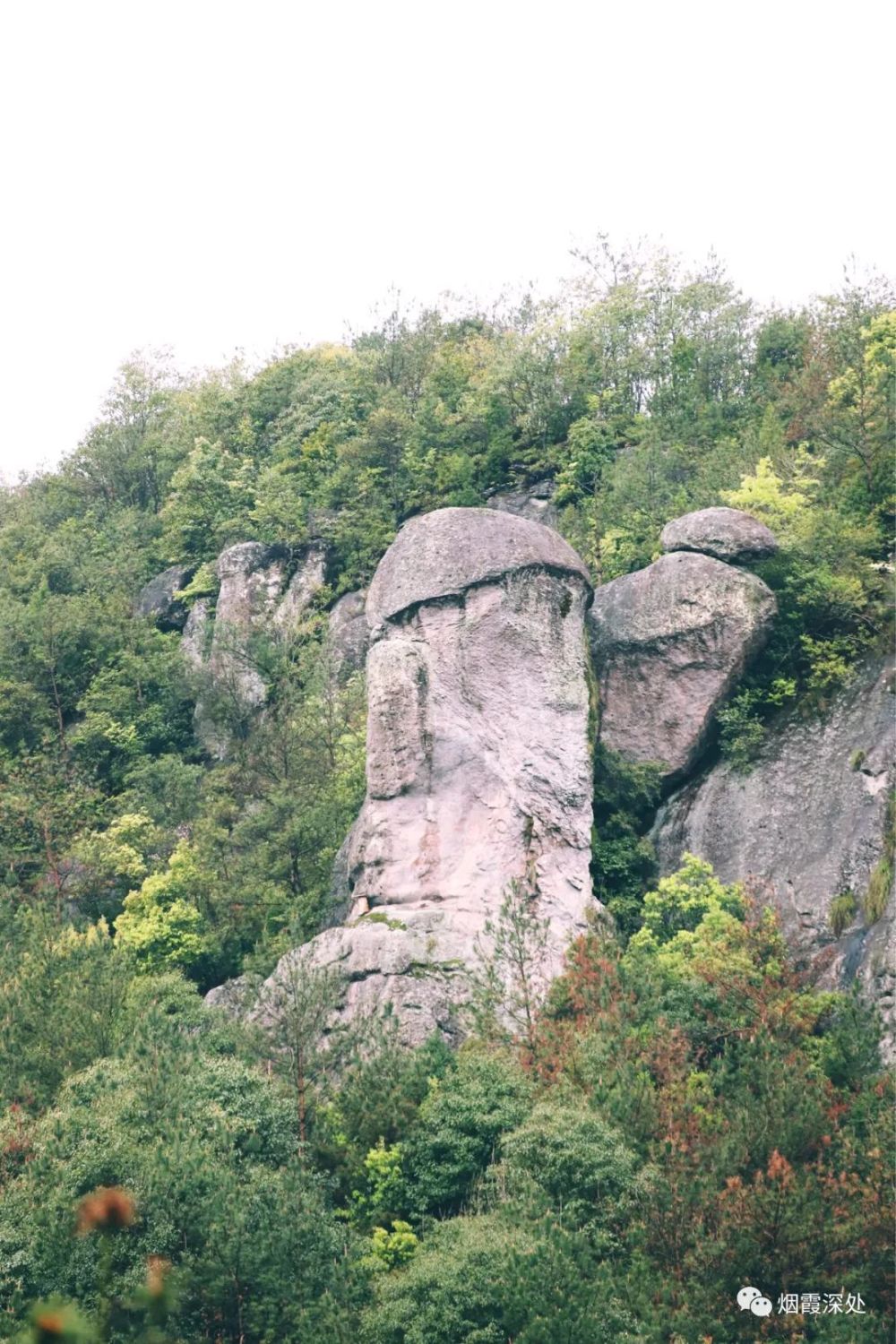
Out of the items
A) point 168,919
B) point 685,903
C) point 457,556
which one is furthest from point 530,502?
point 685,903

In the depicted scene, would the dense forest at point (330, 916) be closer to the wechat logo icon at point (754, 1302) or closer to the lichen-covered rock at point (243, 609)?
the wechat logo icon at point (754, 1302)

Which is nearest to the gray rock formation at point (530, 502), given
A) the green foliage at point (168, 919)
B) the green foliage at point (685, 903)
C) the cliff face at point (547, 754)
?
the cliff face at point (547, 754)

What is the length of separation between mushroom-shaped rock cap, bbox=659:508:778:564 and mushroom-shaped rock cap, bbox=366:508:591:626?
274cm

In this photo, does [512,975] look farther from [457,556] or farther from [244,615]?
[244,615]

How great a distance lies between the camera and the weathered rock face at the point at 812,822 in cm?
2839

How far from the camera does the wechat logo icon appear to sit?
19.0 metres

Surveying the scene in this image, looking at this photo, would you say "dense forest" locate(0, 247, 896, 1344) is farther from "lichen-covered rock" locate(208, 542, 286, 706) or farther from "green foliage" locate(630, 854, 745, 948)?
"lichen-covered rock" locate(208, 542, 286, 706)

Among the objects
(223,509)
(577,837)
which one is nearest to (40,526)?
(223,509)

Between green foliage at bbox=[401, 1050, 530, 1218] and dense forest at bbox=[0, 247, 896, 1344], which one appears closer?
dense forest at bbox=[0, 247, 896, 1344]

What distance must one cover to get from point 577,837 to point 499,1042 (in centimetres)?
713

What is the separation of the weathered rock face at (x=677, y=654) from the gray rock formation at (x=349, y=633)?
913 centimetres

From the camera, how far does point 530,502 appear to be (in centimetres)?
4581

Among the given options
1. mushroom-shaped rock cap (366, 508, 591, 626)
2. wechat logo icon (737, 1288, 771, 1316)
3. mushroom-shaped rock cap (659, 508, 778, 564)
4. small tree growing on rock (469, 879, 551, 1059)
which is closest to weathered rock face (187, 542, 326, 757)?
mushroom-shaped rock cap (366, 508, 591, 626)

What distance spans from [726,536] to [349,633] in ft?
41.2
